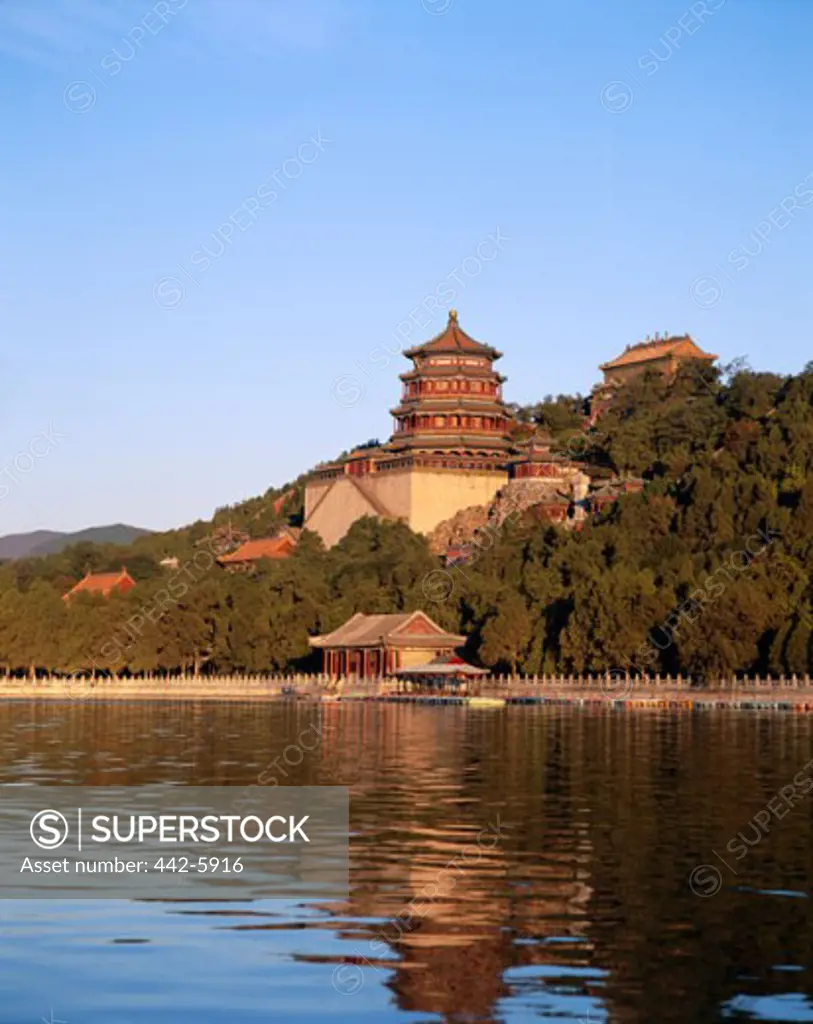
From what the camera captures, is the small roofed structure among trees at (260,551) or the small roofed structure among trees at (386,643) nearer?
the small roofed structure among trees at (386,643)

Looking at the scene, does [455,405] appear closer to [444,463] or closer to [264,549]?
[444,463]

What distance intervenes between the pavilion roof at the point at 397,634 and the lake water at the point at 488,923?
2200 inches

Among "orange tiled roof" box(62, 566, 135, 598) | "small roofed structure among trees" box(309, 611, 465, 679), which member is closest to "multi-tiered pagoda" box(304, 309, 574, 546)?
"orange tiled roof" box(62, 566, 135, 598)

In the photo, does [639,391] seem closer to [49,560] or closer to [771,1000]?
[49,560]

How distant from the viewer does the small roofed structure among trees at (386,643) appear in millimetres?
92812

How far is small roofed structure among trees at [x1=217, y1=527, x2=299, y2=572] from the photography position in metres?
124

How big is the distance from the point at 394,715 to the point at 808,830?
44.3 m

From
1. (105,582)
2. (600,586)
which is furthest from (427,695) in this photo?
(105,582)

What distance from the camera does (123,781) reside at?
33.8 metres

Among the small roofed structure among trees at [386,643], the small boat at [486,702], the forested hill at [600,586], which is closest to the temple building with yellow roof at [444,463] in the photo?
the forested hill at [600,586]

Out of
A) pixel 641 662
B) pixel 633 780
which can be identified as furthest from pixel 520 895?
pixel 641 662

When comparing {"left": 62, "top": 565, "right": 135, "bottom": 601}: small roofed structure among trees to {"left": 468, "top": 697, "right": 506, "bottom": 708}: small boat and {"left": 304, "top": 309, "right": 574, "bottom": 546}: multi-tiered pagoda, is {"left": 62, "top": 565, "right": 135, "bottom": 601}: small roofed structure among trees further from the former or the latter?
{"left": 468, "top": 697, "right": 506, "bottom": 708}: small boat

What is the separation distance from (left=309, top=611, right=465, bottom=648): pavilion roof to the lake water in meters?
55.9

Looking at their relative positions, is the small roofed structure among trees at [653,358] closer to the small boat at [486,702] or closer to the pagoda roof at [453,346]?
the pagoda roof at [453,346]
